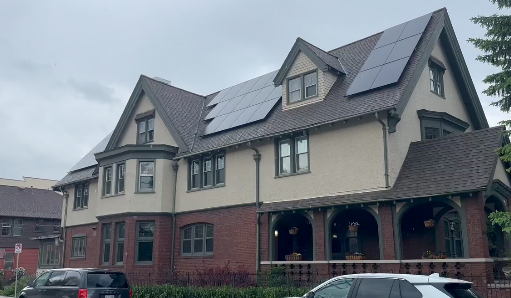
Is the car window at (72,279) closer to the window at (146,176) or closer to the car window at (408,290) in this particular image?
the car window at (408,290)

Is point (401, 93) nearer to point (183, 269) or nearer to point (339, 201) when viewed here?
point (339, 201)

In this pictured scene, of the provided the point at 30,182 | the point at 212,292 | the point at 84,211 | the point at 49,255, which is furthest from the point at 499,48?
the point at 30,182

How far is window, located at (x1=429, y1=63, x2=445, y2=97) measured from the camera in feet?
69.0

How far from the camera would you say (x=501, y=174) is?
56.9ft

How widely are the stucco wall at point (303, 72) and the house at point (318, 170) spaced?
0.05m

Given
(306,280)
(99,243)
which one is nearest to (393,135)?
(306,280)

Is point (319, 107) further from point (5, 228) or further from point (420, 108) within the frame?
point (5, 228)

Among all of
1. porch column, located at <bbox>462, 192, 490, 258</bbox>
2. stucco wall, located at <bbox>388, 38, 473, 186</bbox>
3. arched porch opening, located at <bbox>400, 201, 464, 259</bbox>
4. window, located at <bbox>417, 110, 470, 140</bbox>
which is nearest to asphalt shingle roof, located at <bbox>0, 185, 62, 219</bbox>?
stucco wall, located at <bbox>388, 38, 473, 186</bbox>

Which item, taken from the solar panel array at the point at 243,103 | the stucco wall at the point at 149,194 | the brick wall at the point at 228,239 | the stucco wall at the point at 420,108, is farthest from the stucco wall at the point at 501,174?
the stucco wall at the point at 149,194

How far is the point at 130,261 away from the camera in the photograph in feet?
80.3

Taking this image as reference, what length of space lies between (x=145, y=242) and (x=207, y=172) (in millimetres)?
4533

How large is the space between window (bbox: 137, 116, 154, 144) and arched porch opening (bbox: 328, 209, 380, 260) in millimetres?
11635

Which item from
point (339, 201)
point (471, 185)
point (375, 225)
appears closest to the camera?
point (471, 185)

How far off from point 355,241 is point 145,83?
46.0 feet
